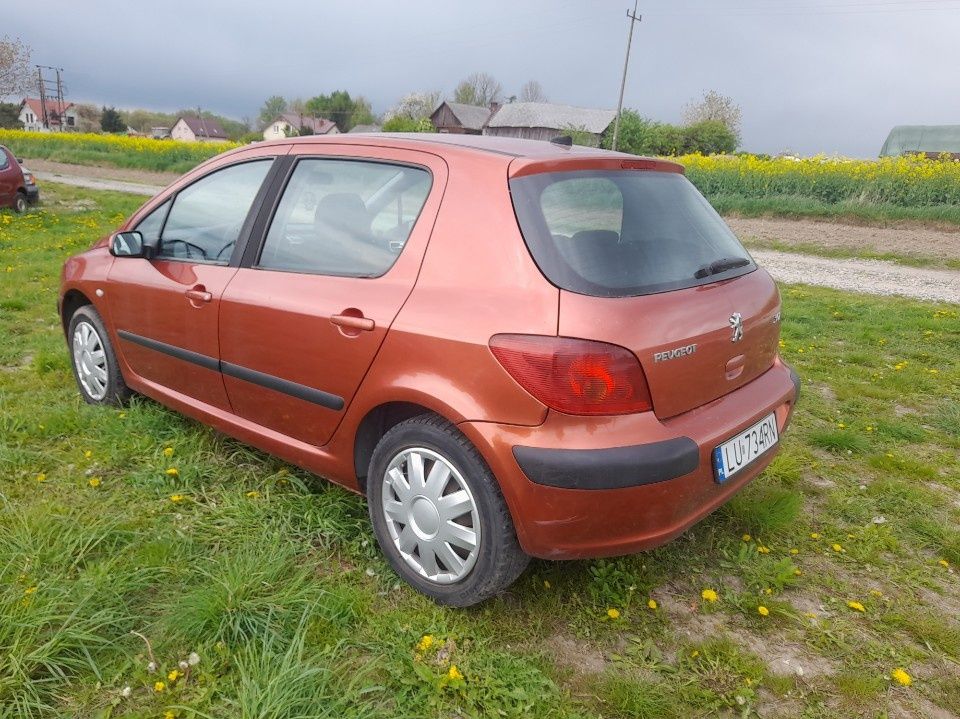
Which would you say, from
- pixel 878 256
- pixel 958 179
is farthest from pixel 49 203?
pixel 958 179

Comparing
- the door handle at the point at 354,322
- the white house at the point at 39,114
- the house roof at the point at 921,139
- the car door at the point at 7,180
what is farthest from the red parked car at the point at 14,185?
the white house at the point at 39,114

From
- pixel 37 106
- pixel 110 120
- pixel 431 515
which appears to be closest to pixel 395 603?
pixel 431 515

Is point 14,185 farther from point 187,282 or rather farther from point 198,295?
point 198,295

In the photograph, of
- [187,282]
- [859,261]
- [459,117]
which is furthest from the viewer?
[459,117]

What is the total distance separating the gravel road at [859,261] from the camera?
9.29 meters

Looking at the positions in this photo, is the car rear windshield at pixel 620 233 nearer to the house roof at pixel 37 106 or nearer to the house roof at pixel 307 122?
the house roof at pixel 307 122

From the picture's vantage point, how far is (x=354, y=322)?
242cm

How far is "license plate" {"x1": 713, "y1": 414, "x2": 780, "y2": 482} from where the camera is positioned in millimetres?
2258

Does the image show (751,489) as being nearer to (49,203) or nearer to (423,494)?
(423,494)

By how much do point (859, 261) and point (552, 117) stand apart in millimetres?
A: 59300

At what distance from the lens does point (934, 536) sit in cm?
298

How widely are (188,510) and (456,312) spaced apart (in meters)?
1.58

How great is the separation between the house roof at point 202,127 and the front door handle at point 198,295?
3935 inches

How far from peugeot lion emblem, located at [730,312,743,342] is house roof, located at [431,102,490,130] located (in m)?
72.8
